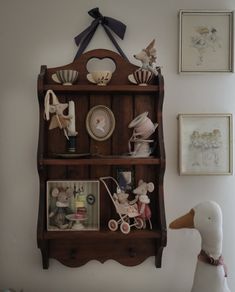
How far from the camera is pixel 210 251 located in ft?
3.62

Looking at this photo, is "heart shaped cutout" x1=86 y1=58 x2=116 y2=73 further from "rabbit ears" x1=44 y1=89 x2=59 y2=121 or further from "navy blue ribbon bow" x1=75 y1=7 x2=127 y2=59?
"rabbit ears" x1=44 y1=89 x2=59 y2=121

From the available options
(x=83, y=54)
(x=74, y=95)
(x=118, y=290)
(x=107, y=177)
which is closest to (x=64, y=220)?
(x=107, y=177)

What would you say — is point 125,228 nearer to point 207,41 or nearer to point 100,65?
point 100,65

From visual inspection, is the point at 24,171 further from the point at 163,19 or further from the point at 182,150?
the point at 163,19

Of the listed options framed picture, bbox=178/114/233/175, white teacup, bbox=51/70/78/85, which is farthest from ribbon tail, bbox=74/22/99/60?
framed picture, bbox=178/114/233/175

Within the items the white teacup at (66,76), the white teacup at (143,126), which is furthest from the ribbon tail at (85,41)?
the white teacup at (143,126)

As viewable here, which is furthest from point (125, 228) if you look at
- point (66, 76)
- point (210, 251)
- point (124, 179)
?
point (66, 76)

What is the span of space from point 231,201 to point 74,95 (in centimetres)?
→ 73

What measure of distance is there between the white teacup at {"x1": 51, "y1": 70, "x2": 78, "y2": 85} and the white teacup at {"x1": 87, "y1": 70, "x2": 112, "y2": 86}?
6cm

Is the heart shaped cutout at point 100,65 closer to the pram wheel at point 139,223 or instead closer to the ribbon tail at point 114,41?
the ribbon tail at point 114,41

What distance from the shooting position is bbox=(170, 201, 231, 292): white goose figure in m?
1.08

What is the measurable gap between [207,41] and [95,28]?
0.43 metres

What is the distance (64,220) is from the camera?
123cm

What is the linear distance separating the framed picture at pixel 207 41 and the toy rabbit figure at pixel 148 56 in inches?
6.2
